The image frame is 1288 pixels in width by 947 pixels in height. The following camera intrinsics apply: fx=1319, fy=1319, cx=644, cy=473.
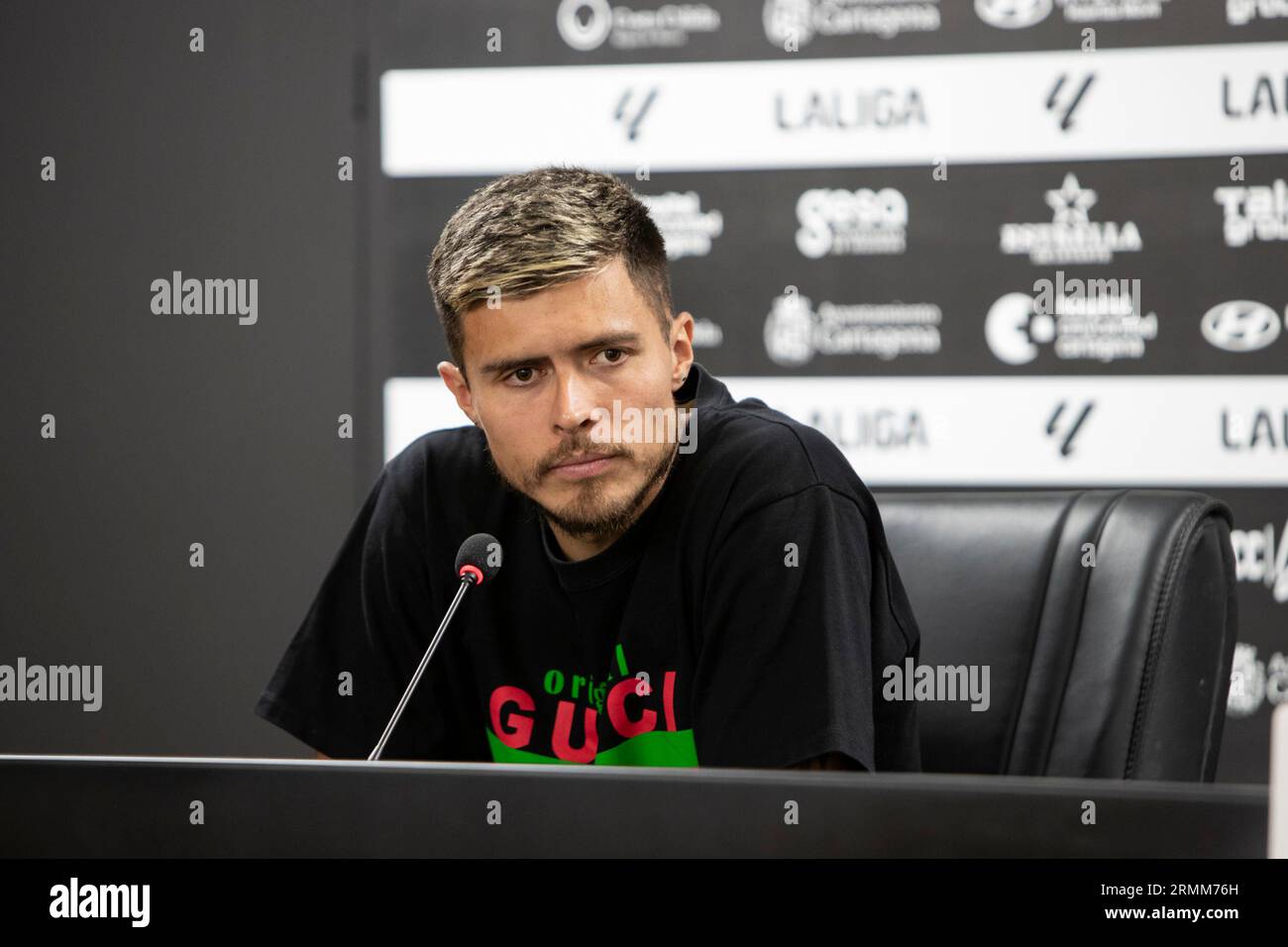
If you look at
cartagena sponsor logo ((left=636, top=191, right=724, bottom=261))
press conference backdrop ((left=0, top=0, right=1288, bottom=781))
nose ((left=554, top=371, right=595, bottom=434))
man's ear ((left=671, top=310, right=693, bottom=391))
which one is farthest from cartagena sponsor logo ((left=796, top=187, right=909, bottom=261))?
nose ((left=554, top=371, right=595, bottom=434))

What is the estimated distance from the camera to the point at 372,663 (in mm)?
1371

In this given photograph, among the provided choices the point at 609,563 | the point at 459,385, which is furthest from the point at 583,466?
the point at 459,385

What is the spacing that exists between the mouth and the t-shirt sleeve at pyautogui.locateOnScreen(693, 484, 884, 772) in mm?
127

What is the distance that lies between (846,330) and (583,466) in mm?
1145

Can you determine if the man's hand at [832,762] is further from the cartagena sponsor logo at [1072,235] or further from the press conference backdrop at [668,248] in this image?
the cartagena sponsor logo at [1072,235]

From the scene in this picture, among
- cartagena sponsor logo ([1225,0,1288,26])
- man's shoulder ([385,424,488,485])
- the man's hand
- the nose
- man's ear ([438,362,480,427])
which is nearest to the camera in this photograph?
the man's hand

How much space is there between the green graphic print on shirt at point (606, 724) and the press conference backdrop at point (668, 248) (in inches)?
42.0

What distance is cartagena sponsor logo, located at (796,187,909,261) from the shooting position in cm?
221

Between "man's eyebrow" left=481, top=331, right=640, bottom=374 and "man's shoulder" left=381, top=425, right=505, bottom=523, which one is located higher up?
"man's eyebrow" left=481, top=331, right=640, bottom=374

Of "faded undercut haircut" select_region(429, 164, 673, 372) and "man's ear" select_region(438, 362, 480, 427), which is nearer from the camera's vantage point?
"faded undercut haircut" select_region(429, 164, 673, 372)

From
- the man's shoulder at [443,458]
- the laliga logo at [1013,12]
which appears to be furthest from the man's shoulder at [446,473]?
the laliga logo at [1013,12]

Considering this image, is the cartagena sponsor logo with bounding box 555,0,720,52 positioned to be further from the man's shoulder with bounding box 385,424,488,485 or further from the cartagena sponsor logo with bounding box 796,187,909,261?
the man's shoulder with bounding box 385,424,488,485

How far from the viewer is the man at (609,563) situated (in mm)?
1105
